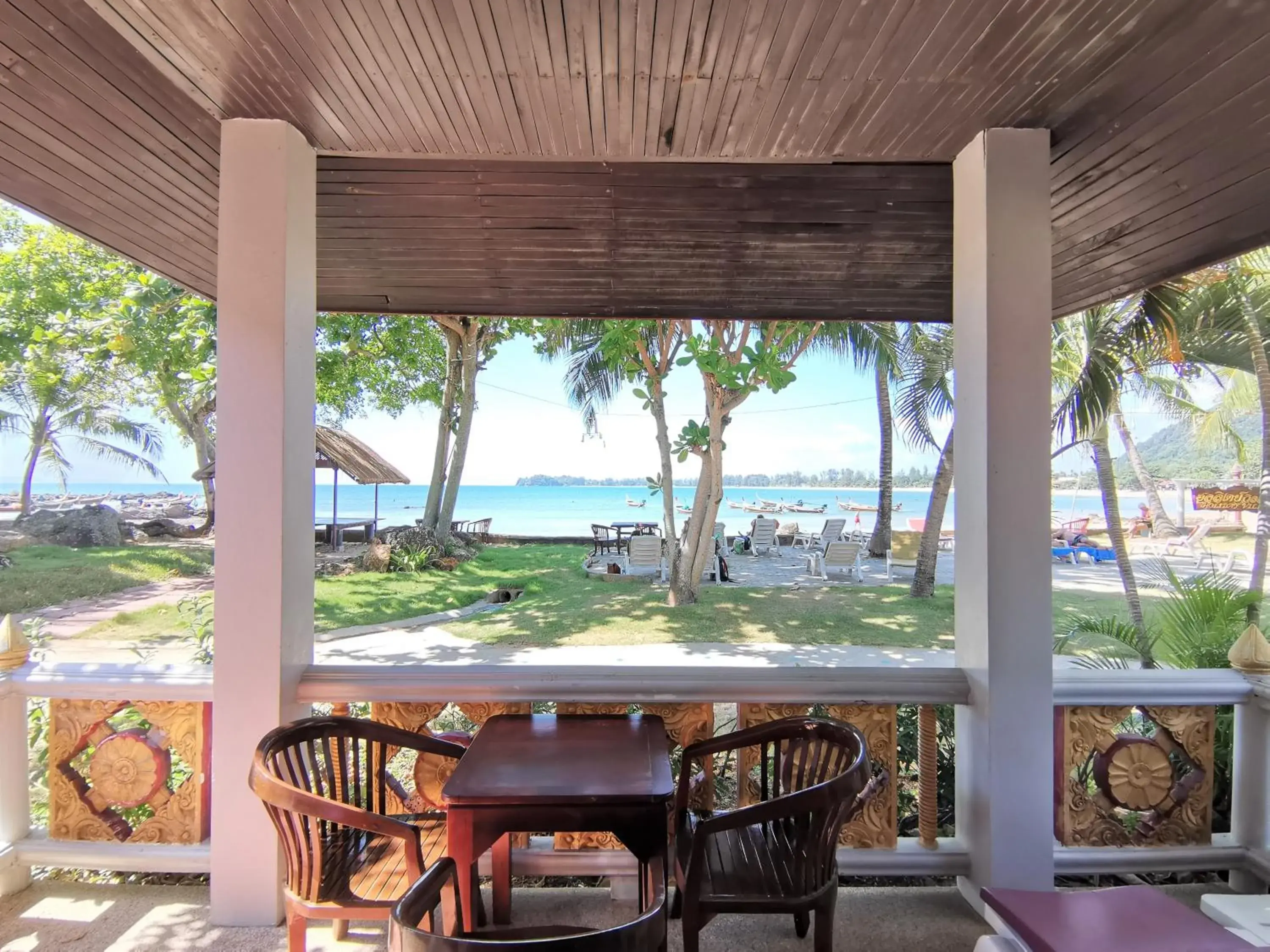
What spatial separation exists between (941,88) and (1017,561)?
1617 mm

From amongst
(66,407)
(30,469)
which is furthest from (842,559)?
Result: (30,469)

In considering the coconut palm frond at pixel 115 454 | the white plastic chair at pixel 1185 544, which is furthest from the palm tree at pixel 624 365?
the coconut palm frond at pixel 115 454

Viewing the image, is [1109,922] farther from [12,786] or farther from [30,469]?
[30,469]

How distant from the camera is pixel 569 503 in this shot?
51.4 metres

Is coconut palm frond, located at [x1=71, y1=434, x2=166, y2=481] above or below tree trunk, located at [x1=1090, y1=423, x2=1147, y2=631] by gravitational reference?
above

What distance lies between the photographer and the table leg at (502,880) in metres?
2.12

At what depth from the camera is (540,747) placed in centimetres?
192

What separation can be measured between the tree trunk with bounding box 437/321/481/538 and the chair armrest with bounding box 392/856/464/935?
41.0ft

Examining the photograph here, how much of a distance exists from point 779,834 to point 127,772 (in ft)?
8.26

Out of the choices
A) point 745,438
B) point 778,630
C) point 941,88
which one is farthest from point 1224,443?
point 745,438

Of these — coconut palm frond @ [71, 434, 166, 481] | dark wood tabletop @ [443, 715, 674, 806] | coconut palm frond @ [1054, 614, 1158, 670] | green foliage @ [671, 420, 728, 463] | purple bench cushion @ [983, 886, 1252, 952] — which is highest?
coconut palm frond @ [71, 434, 166, 481]

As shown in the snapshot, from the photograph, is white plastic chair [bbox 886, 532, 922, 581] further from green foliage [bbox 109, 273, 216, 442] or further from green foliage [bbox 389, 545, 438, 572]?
green foliage [bbox 109, 273, 216, 442]

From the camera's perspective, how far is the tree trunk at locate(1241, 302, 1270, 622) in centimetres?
652

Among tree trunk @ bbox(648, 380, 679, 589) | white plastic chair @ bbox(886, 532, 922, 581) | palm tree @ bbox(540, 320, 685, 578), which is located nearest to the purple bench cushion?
palm tree @ bbox(540, 320, 685, 578)
